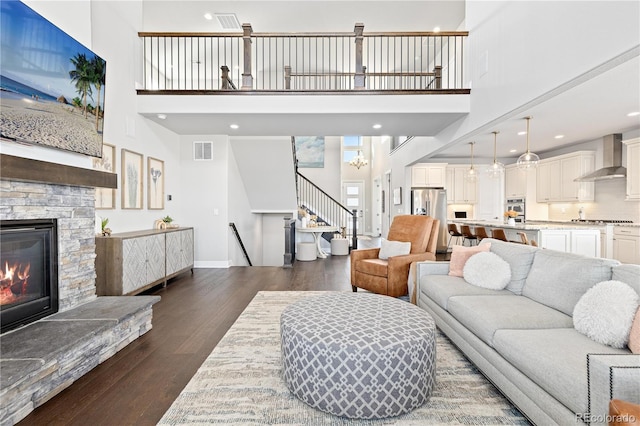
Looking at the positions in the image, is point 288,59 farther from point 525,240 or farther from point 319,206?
point 525,240

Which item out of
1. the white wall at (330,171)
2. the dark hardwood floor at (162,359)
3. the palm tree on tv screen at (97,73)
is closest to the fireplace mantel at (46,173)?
the palm tree on tv screen at (97,73)

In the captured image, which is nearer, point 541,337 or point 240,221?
point 541,337

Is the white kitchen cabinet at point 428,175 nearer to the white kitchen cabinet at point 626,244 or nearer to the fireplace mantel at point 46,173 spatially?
the white kitchen cabinet at point 626,244

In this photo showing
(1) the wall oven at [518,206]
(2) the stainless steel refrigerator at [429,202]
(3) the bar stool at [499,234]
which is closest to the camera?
(3) the bar stool at [499,234]

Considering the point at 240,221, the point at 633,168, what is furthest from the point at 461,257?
the point at 240,221

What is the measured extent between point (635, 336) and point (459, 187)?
24.9 ft

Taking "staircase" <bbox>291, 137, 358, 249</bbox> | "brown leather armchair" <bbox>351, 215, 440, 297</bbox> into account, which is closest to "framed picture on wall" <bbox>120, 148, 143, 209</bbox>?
"brown leather armchair" <bbox>351, 215, 440, 297</bbox>

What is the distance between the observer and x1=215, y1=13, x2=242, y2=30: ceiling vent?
5.75m

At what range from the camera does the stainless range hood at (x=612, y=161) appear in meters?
5.54

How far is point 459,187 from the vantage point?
8617mm

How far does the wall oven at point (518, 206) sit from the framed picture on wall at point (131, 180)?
8.10 m

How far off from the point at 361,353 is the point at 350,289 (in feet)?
9.67

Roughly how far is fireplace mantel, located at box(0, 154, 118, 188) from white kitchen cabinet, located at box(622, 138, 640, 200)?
748 centimetres

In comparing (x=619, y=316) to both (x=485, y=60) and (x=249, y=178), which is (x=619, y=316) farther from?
(x=249, y=178)
